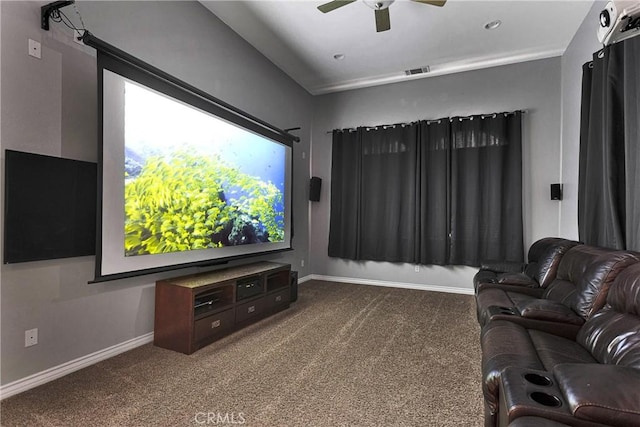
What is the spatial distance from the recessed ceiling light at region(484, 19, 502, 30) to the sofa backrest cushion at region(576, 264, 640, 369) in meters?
3.21

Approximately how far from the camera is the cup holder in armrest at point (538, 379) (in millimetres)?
1200

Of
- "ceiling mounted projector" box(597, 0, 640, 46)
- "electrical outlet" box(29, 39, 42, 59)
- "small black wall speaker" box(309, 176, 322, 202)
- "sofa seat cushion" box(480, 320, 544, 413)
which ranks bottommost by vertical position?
"sofa seat cushion" box(480, 320, 544, 413)

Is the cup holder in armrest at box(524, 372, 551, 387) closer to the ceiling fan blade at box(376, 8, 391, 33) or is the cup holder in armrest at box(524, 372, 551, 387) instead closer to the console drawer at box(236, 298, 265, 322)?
the console drawer at box(236, 298, 265, 322)

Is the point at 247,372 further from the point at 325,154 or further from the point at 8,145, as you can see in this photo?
the point at 325,154

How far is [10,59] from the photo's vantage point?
6.37ft

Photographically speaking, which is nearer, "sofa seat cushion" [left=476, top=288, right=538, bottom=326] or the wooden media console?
"sofa seat cushion" [left=476, top=288, right=538, bottom=326]

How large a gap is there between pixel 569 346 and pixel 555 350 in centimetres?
18

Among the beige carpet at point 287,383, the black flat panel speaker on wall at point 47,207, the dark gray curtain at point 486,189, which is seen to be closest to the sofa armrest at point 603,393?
the beige carpet at point 287,383

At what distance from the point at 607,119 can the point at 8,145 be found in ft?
14.2

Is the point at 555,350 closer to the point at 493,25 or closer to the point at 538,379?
the point at 538,379

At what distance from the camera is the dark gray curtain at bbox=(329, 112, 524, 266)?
4477 mm

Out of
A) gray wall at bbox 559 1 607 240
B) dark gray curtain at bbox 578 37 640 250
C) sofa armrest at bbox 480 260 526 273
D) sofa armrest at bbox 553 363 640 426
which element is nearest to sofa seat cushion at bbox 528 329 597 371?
sofa armrest at bbox 553 363 640 426

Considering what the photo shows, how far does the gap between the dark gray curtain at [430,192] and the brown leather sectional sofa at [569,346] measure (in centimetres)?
183

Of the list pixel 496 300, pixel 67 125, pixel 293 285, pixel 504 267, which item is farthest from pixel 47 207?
pixel 504 267
